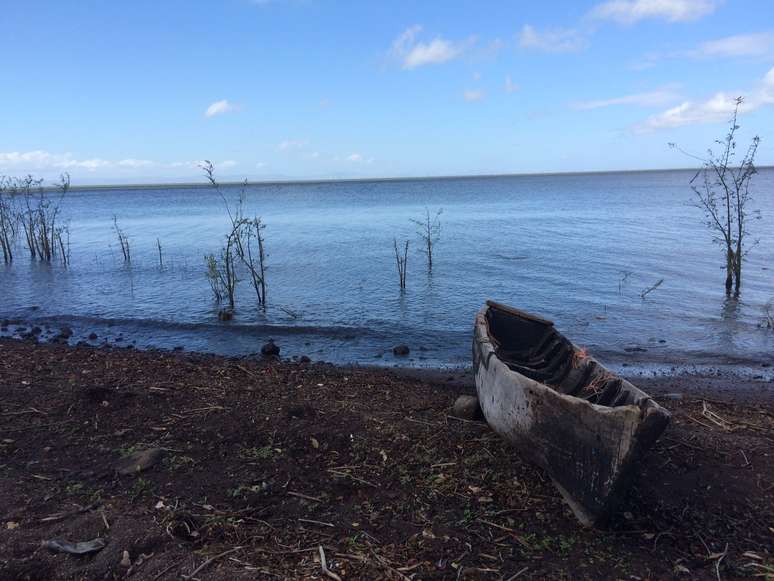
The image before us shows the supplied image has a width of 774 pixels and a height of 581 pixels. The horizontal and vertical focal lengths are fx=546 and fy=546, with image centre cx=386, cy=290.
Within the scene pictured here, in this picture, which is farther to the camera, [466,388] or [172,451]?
[466,388]

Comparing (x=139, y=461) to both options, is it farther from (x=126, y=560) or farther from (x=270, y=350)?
(x=270, y=350)

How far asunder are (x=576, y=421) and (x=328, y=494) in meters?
2.51

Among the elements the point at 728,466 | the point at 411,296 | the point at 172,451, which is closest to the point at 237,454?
the point at 172,451

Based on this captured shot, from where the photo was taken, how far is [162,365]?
399 inches

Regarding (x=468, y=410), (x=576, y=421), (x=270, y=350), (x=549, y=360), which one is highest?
(x=576, y=421)

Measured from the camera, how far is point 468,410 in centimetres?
757

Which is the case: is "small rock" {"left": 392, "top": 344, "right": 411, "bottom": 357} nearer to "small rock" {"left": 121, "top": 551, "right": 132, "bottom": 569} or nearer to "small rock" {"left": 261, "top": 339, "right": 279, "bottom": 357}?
"small rock" {"left": 261, "top": 339, "right": 279, "bottom": 357}

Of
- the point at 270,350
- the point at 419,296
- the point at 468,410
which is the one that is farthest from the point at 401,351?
the point at 419,296

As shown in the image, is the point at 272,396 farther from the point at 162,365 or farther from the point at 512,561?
the point at 512,561

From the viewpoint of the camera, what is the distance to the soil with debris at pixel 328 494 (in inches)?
174

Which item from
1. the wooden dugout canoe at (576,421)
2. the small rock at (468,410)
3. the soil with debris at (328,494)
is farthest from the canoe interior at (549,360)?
the soil with debris at (328,494)

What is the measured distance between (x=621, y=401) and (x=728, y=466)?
1.46 metres

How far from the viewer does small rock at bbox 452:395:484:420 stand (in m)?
7.54

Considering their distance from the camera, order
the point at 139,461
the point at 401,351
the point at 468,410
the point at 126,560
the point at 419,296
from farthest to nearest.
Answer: the point at 419,296 → the point at 401,351 → the point at 468,410 → the point at 139,461 → the point at 126,560
